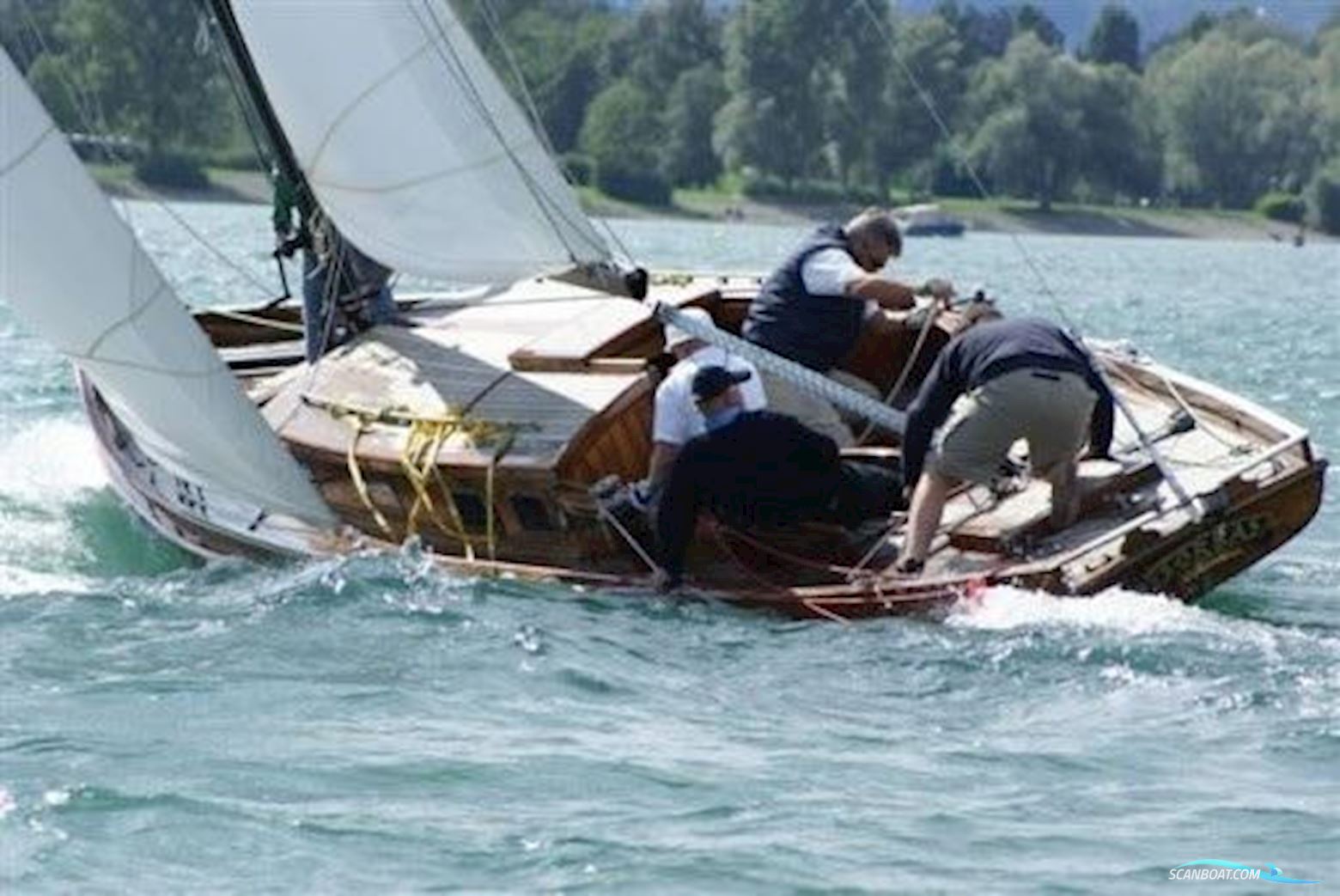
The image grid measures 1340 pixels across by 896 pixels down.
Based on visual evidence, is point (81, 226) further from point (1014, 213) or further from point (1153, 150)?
point (1153, 150)

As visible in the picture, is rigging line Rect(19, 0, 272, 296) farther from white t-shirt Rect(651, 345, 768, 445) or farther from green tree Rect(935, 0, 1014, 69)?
green tree Rect(935, 0, 1014, 69)

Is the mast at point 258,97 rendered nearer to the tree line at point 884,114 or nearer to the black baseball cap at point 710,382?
the black baseball cap at point 710,382

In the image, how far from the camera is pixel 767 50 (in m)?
100

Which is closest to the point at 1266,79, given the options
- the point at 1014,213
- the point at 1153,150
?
the point at 1153,150

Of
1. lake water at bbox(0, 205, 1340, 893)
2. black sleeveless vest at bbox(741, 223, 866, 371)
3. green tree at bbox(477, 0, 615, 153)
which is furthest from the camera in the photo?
green tree at bbox(477, 0, 615, 153)

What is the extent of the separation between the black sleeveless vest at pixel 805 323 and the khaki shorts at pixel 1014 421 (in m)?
1.67

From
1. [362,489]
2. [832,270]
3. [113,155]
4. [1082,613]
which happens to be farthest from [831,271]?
[113,155]

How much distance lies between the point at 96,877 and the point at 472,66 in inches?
281

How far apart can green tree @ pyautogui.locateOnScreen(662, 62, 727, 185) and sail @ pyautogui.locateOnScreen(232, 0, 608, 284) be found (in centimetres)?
8466

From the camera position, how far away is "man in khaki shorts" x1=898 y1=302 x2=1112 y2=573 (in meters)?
12.8

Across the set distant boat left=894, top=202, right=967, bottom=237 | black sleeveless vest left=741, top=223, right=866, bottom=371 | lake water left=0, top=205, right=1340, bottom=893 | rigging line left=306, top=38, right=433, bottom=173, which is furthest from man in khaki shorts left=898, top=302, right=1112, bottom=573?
distant boat left=894, top=202, right=967, bottom=237

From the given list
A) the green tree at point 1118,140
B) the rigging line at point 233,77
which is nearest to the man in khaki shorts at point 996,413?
the rigging line at point 233,77

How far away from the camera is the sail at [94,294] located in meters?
12.7

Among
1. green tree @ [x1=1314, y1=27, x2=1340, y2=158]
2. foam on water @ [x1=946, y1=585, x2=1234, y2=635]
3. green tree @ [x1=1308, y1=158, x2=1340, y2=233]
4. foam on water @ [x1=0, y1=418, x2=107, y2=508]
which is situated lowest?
green tree @ [x1=1308, y1=158, x2=1340, y2=233]
